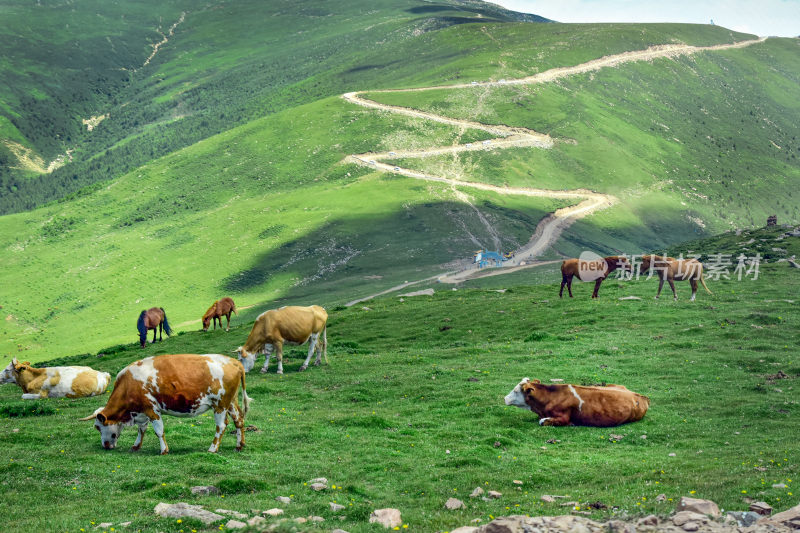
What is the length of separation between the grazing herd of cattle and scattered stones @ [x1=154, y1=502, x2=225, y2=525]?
16.4 feet

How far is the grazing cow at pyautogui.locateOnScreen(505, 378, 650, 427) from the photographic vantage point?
78.3 ft

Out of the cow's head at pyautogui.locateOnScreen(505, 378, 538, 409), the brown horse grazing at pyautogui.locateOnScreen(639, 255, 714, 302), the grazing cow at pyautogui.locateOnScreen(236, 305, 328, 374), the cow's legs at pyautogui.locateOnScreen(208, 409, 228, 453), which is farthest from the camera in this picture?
the brown horse grazing at pyautogui.locateOnScreen(639, 255, 714, 302)

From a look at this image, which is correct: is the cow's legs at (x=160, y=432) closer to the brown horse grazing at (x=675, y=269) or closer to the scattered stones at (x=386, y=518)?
the scattered stones at (x=386, y=518)

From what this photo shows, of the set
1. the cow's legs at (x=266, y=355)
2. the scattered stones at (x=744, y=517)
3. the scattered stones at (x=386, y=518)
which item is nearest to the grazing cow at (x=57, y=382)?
the cow's legs at (x=266, y=355)

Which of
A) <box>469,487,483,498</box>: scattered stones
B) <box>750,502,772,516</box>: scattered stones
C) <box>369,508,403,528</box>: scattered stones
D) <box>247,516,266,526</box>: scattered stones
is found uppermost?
<box>247,516,266,526</box>: scattered stones

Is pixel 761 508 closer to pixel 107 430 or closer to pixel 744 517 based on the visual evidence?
pixel 744 517

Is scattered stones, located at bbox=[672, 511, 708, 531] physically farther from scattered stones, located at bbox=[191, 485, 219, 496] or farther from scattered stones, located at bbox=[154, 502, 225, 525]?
scattered stones, located at bbox=[191, 485, 219, 496]

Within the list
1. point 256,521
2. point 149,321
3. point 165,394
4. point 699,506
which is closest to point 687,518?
point 699,506

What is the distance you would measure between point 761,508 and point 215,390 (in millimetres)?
13783

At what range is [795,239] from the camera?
68438mm

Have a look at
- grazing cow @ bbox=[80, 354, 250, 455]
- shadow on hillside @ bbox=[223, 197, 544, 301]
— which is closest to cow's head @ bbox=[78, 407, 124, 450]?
grazing cow @ bbox=[80, 354, 250, 455]

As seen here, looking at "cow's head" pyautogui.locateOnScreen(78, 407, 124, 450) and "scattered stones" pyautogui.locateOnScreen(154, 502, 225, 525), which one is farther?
"cow's head" pyautogui.locateOnScreen(78, 407, 124, 450)

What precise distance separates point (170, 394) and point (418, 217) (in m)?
103

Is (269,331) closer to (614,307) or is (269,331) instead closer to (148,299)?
(614,307)
